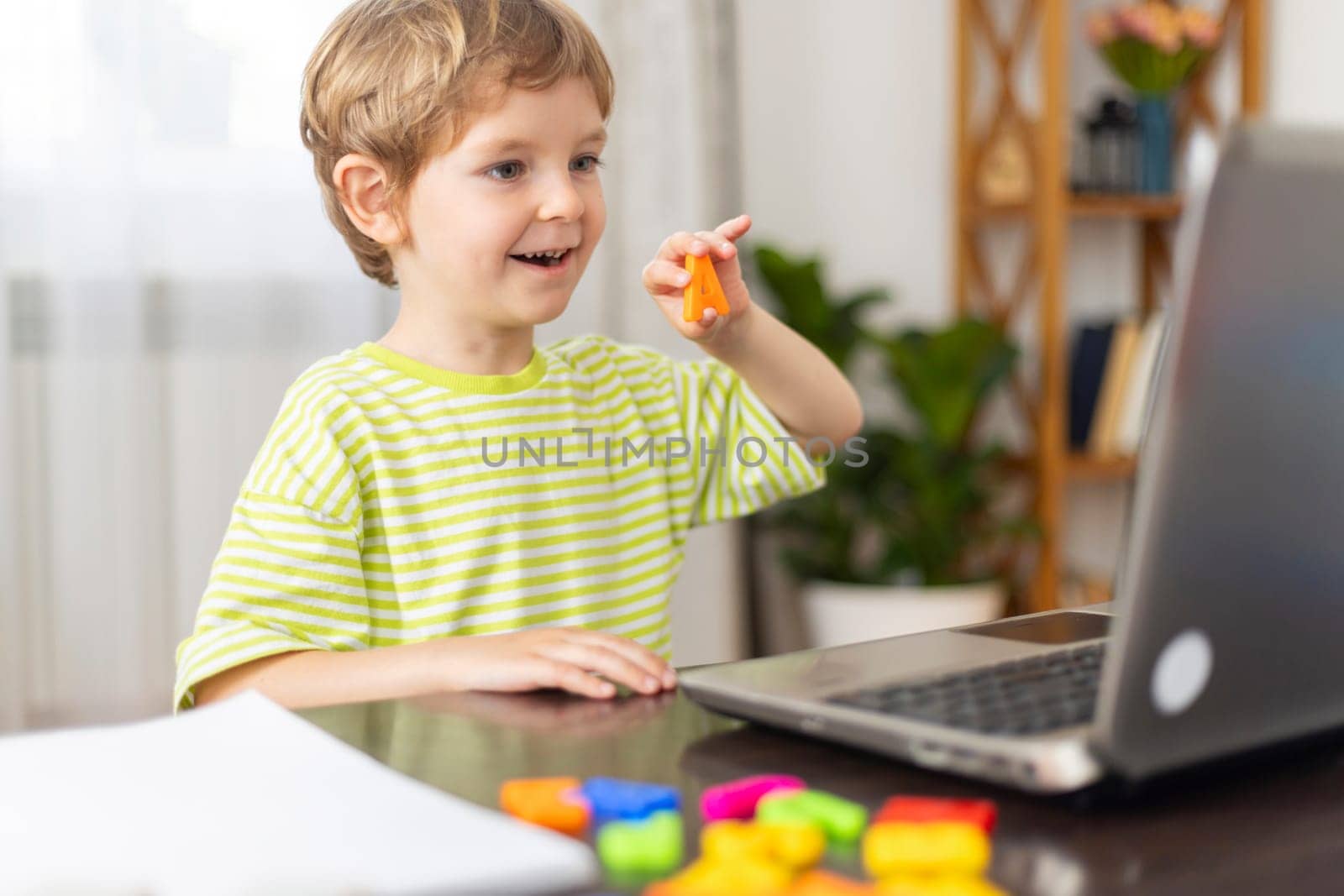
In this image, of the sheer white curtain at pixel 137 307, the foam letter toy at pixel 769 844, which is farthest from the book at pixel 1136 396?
the foam letter toy at pixel 769 844

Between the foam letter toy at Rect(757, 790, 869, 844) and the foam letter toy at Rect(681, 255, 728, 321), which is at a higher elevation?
the foam letter toy at Rect(681, 255, 728, 321)

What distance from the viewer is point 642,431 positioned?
1.31 metres

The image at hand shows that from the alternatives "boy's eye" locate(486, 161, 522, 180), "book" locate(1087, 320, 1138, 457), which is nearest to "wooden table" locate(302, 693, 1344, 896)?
"boy's eye" locate(486, 161, 522, 180)

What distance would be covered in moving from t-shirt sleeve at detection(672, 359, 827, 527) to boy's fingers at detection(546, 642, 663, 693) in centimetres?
55

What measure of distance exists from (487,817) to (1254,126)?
1.14 ft

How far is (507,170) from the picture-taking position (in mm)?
1132

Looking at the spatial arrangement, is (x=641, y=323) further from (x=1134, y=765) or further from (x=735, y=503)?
(x=1134, y=765)

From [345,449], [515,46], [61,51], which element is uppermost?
[61,51]

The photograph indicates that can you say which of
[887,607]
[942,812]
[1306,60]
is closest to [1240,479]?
[942,812]

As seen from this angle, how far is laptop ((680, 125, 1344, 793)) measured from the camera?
1.46 feet

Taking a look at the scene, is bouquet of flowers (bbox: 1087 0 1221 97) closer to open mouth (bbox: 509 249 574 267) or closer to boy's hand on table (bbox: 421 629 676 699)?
open mouth (bbox: 509 249 574 267)

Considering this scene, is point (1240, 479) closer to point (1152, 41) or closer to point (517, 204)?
point (517, 204)

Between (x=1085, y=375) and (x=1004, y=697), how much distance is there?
251cm

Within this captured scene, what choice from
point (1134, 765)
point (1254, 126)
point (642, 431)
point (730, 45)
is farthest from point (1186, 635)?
point (730, 45)
